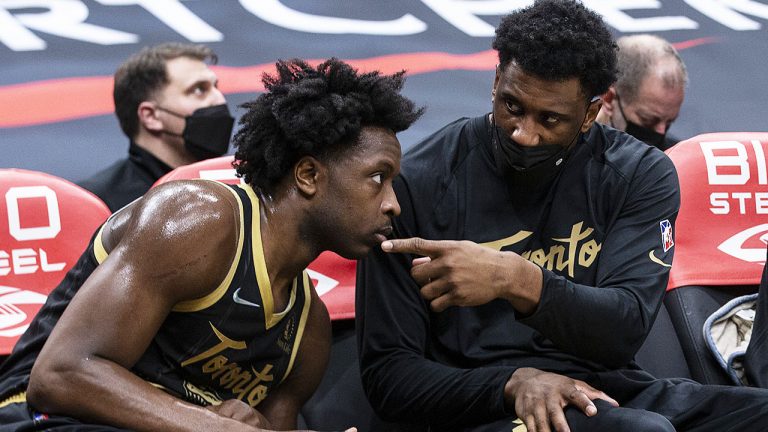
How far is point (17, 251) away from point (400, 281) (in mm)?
1078

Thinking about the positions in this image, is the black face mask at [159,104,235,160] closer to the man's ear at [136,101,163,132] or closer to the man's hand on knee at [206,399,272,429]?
the man's ear at [136,101,163,132]

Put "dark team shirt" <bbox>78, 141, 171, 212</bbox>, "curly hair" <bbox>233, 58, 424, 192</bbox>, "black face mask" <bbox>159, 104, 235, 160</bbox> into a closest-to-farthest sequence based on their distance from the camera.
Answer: "curly hair" <bbox>233, 58, 424, 192</bbox> < "dark team shirt" <bbox>78, 141, 171, 212</bbox> < "black face mask" <bbox>159, 104, 235, 160</bbox>

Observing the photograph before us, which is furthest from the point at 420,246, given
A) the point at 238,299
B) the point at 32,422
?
the point at 32,422

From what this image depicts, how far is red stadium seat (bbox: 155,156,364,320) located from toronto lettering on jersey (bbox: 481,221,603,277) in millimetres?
581

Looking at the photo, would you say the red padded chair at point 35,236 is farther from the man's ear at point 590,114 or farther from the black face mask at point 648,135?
the black face mask at point 648,135

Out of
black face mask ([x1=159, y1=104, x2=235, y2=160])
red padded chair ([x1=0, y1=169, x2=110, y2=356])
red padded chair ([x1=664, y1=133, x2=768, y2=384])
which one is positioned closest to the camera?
red padded chair ([x1=0, y1=169, x2=110, y2=356])

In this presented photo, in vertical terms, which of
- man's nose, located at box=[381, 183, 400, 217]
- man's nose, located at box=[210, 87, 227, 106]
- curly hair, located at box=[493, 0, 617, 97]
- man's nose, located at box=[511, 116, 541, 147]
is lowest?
man's nose, located at box=[210, 87, 227, 106]

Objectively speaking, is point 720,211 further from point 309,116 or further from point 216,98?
point 216,98

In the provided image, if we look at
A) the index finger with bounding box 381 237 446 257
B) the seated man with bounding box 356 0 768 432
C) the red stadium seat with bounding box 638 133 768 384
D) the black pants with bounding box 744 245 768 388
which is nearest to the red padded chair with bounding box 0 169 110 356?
the seated man with bounding box 356 0 768 432

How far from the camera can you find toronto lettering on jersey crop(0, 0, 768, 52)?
3.89 meters

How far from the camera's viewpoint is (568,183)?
8.31ft

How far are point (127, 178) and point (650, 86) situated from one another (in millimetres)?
1987

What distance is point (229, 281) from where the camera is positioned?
6.95 ft

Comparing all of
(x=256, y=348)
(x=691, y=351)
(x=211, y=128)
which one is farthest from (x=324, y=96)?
(x=211, y=128)
